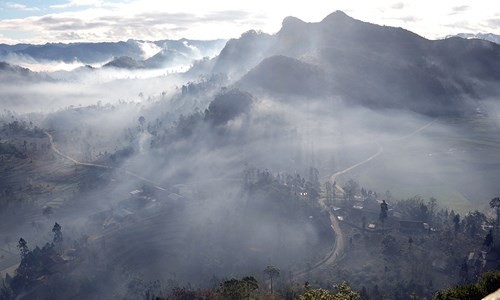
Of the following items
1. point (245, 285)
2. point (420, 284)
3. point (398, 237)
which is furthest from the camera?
point (398, 237)

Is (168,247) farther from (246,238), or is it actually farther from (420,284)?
(420,284)

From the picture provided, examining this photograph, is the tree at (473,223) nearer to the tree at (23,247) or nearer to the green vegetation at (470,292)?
the green vegetation at (470,292)

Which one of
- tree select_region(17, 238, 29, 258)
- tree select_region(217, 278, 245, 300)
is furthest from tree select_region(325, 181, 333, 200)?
tree select_region(17, 238, 29, 258)

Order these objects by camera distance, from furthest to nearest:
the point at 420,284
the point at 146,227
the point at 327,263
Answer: the point at 146,227 → the point at 327,263 → the point at 420,284

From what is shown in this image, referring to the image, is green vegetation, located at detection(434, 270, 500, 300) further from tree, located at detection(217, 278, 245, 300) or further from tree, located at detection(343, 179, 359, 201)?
tree, located at detection(343, 179, 359, 201)

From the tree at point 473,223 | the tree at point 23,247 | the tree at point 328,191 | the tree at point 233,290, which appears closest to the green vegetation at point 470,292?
the tree at point 233,290

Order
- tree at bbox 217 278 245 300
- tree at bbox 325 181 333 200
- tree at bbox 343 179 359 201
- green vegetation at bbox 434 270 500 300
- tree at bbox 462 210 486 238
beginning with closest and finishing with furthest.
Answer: green vegetation at bbox 434 270 500 300 → tree at bbox 217 278 245 300 → tree at bbox 462 210 486 238 → tree at bbox 343 179 359 201 → tree at bbox 325 181 333 200

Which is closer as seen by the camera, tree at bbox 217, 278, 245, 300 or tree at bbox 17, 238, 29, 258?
tree at bbox 217, 278, 245, 300

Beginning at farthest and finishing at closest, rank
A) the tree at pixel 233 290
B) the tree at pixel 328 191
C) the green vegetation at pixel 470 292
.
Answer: the tree at pixel 328 191, the tree at pixel 233 290, the green vegetation at pixel 470 292

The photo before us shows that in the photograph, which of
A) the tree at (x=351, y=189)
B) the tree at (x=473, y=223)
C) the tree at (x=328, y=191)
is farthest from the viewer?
the tree at (x=328, y=191)

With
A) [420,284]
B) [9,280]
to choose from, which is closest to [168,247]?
[9,280]

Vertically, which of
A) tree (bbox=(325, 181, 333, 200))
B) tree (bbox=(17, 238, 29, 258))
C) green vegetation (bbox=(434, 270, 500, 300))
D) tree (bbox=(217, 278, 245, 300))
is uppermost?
green vegetation (bbox=(434, 270, 500, 300))
